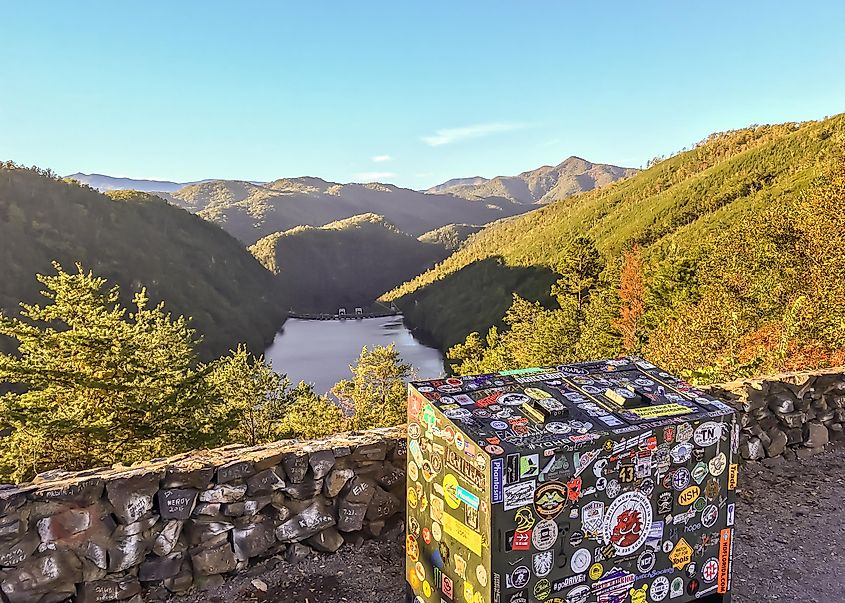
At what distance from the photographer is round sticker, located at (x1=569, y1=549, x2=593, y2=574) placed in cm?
359

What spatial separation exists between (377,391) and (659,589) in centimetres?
4138

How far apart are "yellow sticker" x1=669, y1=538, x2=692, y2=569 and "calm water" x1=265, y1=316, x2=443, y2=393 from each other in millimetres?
76745

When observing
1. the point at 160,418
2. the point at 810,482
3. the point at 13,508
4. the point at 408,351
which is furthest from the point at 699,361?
the point at 408,351

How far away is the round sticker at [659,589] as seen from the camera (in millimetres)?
3863

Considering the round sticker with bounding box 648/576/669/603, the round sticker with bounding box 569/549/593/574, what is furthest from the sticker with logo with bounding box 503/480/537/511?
the round sticker with bounding box 648/576/669/603

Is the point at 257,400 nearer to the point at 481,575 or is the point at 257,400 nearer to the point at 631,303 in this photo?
the point at 631,303

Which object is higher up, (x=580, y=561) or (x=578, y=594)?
(x=580, y=561)

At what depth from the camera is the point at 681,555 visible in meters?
3.93

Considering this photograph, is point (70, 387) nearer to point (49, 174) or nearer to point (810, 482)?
point (810, 482)

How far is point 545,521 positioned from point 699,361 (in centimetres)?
2451

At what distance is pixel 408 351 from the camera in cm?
10856

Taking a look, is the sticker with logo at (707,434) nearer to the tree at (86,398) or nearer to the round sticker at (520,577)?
the round sticker at (520,577)

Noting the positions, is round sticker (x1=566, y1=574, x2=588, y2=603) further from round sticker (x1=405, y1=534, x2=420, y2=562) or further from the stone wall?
the stone wall

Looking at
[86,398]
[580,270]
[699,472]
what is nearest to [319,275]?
[580,270]
